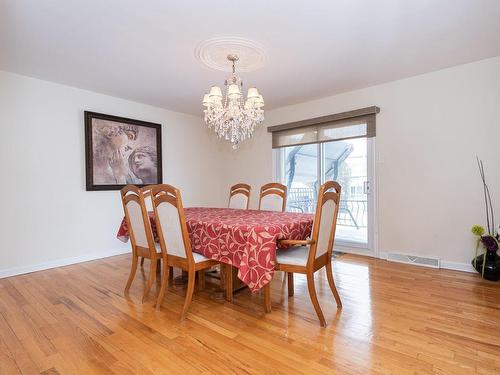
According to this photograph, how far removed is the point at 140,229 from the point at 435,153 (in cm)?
329

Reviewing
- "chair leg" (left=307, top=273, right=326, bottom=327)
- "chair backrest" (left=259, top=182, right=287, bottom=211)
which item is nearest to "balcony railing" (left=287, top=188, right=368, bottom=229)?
"chair backrest" (left=259, top=182, right=287, bottom=211)

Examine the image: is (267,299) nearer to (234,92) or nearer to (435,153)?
(234,92)

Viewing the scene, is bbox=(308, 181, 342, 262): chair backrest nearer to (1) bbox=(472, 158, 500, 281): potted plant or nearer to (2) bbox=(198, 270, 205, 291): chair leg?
(2) bbox=(198, 270, 205, 291): chair leg

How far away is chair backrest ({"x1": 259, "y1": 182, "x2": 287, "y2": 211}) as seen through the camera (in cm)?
332

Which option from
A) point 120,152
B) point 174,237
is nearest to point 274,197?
point 174,237

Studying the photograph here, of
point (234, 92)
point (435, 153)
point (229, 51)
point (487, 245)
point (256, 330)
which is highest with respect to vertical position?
point (229, 51)

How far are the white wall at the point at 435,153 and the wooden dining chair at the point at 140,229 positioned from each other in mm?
2859

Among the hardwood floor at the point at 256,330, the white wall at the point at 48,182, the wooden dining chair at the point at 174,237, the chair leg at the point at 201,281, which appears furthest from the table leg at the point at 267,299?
the white wall at the point at 48,182

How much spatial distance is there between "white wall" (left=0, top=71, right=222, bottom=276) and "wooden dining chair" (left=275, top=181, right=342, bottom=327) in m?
2.83

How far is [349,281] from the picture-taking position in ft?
9.02

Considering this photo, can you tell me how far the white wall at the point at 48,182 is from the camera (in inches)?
121

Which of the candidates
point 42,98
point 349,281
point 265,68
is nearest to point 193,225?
point 349,281

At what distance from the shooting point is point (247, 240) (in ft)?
6.25

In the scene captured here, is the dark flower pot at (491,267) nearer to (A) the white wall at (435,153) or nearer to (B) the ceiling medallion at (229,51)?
(A) the white wall at (435,153)
